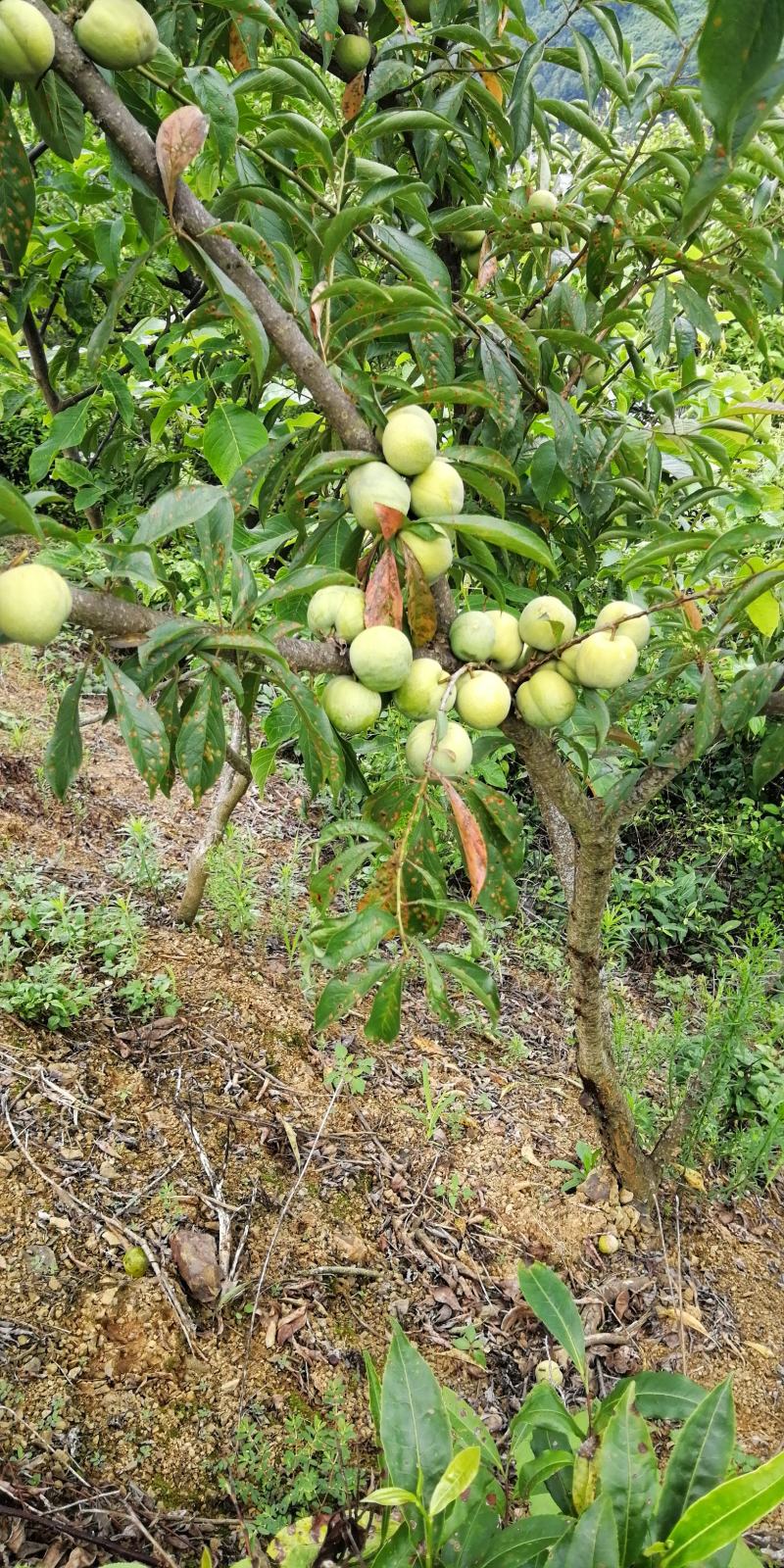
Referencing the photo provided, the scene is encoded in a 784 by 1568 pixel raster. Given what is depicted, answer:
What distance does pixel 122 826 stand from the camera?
3.07m

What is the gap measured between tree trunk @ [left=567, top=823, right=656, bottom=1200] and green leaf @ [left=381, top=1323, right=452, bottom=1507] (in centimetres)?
93

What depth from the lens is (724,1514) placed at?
0.75m

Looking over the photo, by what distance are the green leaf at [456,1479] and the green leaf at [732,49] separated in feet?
3.39

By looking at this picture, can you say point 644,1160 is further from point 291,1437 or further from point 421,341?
point 421,341

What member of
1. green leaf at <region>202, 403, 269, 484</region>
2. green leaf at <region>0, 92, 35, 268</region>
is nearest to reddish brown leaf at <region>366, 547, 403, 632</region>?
green leaf at <region>0, 92, 35, 268</region>

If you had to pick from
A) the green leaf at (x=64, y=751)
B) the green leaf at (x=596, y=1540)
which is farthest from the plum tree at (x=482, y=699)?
the green leaf at (x=596, y=1540)

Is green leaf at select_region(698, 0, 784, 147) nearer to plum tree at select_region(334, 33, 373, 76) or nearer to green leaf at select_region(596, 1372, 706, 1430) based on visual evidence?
plum tree at select_region(334, 33, 373, 76)

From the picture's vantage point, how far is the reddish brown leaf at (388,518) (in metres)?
0.93

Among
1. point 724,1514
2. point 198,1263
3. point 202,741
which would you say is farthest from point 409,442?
point 198,1263

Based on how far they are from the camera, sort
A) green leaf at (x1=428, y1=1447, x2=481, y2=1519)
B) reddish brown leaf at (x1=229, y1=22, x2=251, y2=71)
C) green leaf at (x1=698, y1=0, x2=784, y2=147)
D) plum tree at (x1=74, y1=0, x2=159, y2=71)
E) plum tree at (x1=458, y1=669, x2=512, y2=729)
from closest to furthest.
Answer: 1. green leaf at (x1=698, y1=0, x2=784, y2=147)
2. plum tree at (x1=74, y1=0, x2=159, y2=71)
3. green leaf at (x1=428, y1=1447, x2=481, y2=1519)
4. plum tree at (x1=458, y1=669, x2=512, y2=729)
5. reddish brown leaf at (x1=229, y1=22, x2=251, y2=71)

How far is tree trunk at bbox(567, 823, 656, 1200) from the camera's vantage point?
1766 mm

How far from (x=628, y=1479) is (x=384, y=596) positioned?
2.92ft

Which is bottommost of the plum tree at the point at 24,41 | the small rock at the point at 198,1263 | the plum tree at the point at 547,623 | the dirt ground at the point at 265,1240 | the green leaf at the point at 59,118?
the dirt ground at the point at 265,1240

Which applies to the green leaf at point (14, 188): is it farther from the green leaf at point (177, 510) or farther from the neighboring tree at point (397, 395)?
the green leaf at point (177, 510)
